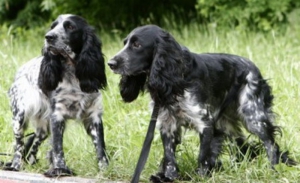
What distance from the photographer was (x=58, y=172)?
21.3 feet

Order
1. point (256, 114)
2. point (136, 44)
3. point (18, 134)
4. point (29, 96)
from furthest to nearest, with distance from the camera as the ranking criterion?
point (18, 134), point (29, 96), point (256, 114), point (136, 44)

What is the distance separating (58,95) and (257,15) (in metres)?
6.71

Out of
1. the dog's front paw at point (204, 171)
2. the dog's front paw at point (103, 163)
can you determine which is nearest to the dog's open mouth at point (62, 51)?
the dog's front paw at point (103, 163)

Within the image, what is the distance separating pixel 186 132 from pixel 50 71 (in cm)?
145

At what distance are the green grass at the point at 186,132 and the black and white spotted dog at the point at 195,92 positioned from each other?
0.22 meters

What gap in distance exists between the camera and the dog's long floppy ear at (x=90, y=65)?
22.3ft

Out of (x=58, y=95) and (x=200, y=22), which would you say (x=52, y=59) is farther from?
(x=200, y=22)

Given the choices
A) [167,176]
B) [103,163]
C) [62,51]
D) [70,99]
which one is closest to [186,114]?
[167,176]

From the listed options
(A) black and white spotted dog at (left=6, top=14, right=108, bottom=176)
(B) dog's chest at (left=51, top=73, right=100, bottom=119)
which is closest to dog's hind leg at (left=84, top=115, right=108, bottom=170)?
(A) black and white spotted dog at (left=6, top=14, right=108, bottom=176)

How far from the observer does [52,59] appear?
6.83 metres

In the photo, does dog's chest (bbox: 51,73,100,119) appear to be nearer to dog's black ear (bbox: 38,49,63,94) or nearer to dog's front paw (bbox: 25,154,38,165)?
dog's black ear (bbox: 38,49,63,94)

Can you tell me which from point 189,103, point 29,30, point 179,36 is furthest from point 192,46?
point 189,103

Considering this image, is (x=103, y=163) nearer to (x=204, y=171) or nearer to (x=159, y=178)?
(x=159, y=178)

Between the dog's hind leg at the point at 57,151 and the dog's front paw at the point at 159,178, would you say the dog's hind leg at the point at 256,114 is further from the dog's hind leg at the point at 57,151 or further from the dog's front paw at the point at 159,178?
the dog's hind leg at the point at 57,151
